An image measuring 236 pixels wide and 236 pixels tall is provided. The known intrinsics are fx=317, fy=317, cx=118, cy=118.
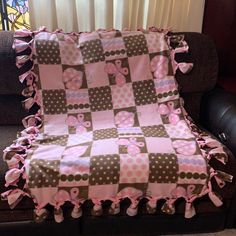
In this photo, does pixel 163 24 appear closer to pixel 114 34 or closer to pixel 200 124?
pixel 114 34

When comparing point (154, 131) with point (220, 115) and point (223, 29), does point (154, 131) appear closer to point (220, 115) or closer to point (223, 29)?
point (220, 115)

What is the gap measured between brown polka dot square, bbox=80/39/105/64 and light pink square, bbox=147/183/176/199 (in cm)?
75

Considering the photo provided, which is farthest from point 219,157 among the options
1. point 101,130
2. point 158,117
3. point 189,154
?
point 101,130

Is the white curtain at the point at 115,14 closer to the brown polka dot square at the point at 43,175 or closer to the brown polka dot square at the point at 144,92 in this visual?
the brown polka dot square at the point at 144,92

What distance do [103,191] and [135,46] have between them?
2.75ft

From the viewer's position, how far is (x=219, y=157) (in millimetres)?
1415

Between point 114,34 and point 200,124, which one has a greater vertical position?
point 114,34

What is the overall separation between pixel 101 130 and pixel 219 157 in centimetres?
58

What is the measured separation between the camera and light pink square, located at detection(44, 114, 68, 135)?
160 centimetres

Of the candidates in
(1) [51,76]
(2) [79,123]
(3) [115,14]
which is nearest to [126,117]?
(2) [79,123]

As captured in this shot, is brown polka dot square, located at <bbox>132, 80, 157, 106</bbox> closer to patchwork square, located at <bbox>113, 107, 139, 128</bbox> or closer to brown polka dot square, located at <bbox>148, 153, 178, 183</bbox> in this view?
patchwork square, located at <bbox>113, 107, 139, 128</bbox>

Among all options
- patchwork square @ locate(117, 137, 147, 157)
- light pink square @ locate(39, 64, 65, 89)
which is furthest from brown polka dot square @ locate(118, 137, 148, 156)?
light pink square @ locate(39, 64, 65, 89)

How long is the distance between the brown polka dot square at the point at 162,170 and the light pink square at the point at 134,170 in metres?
0.02

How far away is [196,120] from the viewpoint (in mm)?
1886
